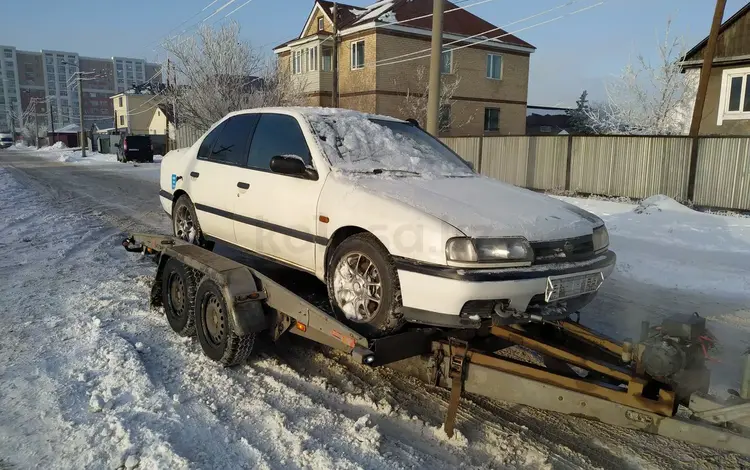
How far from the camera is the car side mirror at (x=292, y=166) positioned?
3932 mm

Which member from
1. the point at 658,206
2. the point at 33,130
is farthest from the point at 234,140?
the point at 33,130

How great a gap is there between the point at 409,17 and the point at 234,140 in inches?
1180

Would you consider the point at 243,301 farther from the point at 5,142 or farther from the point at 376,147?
the point at 5,142

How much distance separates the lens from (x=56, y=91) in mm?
136875

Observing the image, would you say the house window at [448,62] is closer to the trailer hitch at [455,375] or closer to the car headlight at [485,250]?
the car headlight at [485,250]

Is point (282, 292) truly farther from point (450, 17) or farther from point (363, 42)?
point (450, 17)

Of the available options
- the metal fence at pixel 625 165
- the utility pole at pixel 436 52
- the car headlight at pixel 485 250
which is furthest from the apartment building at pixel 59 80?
the car headlight at pixel 485 250

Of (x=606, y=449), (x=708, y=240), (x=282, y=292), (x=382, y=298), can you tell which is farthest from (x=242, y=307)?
(x=708, y=240)

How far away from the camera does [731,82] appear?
2022 cm

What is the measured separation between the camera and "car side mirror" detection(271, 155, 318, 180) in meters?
3.93

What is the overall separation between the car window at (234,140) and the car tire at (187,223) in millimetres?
671

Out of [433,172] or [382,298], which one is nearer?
[382,298]

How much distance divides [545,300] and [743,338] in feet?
9.89

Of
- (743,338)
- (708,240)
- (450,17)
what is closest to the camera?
(743,338)
